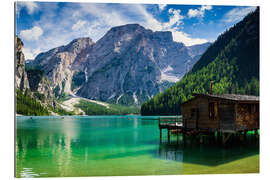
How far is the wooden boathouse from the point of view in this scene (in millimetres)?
21453

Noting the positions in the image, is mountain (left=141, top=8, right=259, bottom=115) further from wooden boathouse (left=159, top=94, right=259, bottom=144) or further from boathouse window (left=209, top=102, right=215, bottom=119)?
boathouse window (left=209, top=102, right=215, bottom=119)

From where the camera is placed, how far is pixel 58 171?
15438 mm

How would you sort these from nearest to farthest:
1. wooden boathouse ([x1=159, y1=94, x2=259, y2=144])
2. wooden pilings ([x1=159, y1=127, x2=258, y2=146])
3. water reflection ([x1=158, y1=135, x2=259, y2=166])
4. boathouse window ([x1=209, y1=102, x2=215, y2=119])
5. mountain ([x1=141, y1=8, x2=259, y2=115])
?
water reflection ([x1=158, y1=135, x2=259, y2=166]), wooden boathouse ([x1=159, y1=94, x2=259, y2=144]), boathouse window ([x1=209, y1=102, x2=215, y2=119]), wooden pilings ([x1=159, y1=127, x2=258, y2=146]), mountain ([x1=141, y1=8, x2=259, y2=115])

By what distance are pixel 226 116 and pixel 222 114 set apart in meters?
0.36

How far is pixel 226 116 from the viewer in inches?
859

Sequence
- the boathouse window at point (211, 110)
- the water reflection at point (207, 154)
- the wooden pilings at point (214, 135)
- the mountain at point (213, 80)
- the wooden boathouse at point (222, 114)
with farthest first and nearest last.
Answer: the mountain at point (213, 80)
the wooden pilings at point (214, 135)
the boathouse window at point (211, 110)
the wooden boathouse at point (222, 114)
the water reflection at point (207, 154)

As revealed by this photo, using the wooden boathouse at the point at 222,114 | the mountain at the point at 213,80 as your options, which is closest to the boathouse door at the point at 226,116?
the wooden boathouse at the point at 222,114

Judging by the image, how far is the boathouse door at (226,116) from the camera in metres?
21.5

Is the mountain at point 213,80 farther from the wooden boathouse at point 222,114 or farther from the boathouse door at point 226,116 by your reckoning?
the boathouse door at point 226,116

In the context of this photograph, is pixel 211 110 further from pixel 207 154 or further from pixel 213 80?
pixel 213 80

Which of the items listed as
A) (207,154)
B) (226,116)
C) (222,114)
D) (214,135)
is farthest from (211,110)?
(214,135)

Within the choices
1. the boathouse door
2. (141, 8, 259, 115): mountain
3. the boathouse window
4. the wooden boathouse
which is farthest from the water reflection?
(141, 8, 259, 115): mountain
